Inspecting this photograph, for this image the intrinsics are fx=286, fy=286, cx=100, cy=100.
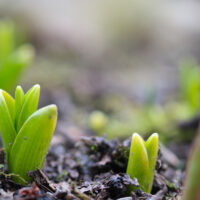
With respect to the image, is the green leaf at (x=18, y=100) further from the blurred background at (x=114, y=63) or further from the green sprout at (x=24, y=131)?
the blurred background at (x=114, y=63)

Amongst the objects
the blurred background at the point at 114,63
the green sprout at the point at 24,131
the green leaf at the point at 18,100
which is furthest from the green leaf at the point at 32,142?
the blurred background at the point at 114,63

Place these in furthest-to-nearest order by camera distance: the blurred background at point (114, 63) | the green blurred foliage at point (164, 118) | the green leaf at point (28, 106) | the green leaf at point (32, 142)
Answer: the blurred background at point (114, 63) < the green blurred foliage at point (164, 118) < the green leaf at point (28, 106) < the green leaf at point (32, 142)

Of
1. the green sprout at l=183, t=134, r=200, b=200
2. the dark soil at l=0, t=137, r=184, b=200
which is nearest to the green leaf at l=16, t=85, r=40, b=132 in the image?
the dark soil at l=0, t=137, r=184, b=200

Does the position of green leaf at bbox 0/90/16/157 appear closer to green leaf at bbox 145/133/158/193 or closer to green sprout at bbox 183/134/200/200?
green leaf at bbox 145/133/158/193

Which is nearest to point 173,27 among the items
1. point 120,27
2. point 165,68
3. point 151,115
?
point 120,27

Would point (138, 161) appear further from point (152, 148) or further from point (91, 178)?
point (91, 178)
